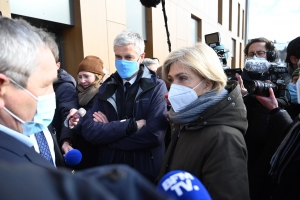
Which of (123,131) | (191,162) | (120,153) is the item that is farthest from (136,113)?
(191,162)

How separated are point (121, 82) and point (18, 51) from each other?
4.48 feet

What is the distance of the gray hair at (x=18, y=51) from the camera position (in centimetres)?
78

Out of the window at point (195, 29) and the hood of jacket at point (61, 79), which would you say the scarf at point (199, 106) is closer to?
the hood of jacket at point (61, 79)

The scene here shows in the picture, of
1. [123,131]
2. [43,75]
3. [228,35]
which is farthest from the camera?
[228,35]

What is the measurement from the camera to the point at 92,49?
15.7 feet

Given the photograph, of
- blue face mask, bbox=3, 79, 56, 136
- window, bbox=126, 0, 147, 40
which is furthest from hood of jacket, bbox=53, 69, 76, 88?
window, bbox=126, 0, 147, 40

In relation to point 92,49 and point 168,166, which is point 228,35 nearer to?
point 92,49

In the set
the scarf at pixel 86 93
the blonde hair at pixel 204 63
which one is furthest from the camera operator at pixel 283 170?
the scarf at pixel 86 93

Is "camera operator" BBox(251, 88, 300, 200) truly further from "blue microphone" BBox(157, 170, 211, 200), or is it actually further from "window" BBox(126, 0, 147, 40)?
"window" BBox(126, 0, 147, 40)

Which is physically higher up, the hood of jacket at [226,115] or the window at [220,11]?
the window at [220,11]

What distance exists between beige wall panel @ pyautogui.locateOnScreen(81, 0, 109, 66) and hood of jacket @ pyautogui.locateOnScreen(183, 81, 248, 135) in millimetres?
3680

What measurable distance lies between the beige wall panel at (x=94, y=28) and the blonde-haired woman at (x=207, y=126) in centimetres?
334

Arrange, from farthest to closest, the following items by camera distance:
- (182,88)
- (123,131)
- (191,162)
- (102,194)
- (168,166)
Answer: (123,131)
(182,88)
(168,166)
(191,162)
(102,194)

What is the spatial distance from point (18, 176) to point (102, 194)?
14 cm
